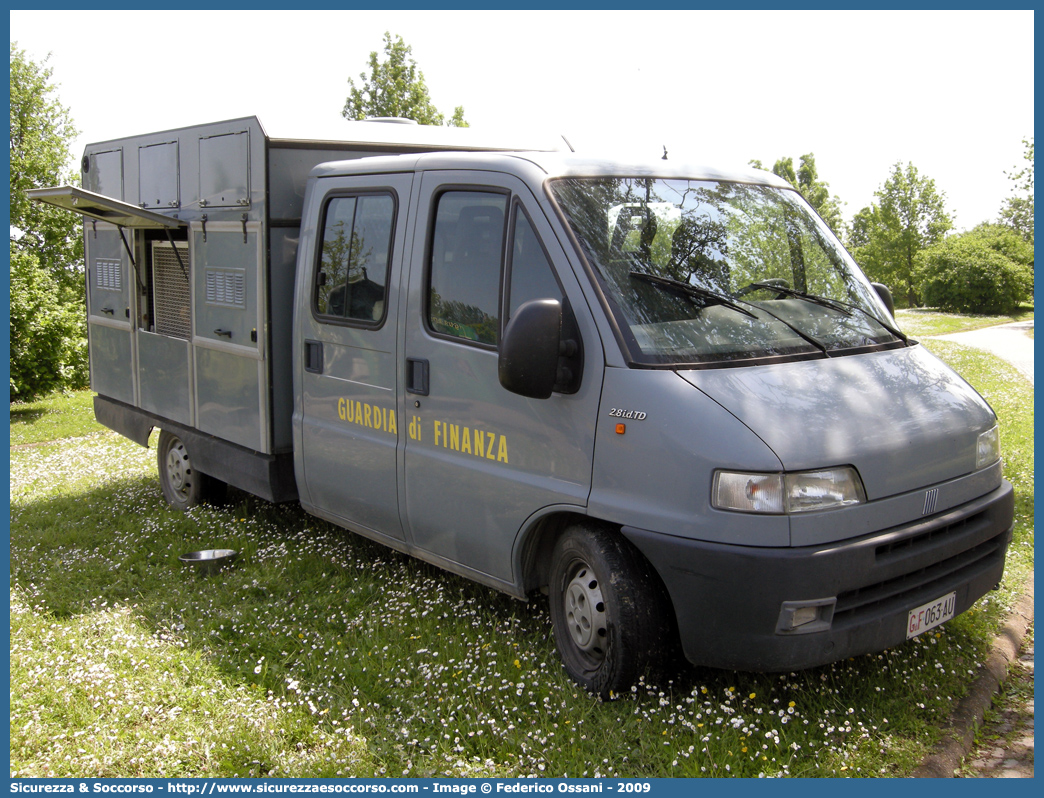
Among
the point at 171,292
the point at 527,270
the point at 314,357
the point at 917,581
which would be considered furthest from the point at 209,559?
the point at 917,581

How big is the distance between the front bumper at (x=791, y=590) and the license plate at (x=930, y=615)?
0.04 metres

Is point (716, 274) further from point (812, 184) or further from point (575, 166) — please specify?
point (812, 184)

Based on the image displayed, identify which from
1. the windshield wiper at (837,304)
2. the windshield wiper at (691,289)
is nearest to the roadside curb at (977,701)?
the windshield wiper at (837,304)

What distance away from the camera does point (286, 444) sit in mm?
6488

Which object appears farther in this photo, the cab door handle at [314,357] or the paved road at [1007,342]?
the paved road at [1007,342]

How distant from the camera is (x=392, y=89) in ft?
87.9

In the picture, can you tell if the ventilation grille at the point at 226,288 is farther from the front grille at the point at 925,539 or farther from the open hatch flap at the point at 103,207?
the front grille at the point at 925,539

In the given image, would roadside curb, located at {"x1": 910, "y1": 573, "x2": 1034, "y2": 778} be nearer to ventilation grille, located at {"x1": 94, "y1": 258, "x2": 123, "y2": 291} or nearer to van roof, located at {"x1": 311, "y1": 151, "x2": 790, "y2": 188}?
van roof, located at {"x1": 311, "y1": 151, "x2": 790, "y2": 188}

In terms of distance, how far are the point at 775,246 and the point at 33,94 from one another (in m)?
26.5

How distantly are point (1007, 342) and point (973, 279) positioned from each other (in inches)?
498

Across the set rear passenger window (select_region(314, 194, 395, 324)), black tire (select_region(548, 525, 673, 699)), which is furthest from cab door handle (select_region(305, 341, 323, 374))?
black tire (select_region(548, 525, 673, 699))

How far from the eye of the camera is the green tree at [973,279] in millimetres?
31438

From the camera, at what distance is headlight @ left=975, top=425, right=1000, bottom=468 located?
4.46 m

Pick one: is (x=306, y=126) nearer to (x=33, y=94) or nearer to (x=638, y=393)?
(x=638, y=393)
